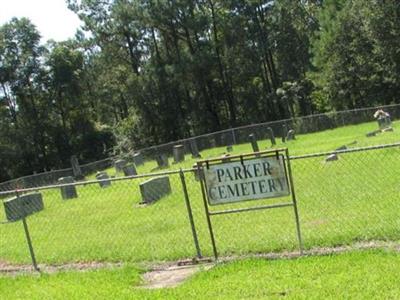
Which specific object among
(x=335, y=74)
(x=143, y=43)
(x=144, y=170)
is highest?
(x=143, y=43)

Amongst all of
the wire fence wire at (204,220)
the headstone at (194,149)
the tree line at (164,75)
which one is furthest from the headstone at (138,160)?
the wire fence wire at (204,220)

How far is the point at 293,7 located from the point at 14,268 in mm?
49029

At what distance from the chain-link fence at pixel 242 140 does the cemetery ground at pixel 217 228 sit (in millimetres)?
14842

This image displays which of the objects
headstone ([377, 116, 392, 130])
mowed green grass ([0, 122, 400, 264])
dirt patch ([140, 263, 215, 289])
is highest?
dirt patch ([140, 263, 215, 289])

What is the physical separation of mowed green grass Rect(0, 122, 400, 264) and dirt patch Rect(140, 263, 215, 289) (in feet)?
2.27

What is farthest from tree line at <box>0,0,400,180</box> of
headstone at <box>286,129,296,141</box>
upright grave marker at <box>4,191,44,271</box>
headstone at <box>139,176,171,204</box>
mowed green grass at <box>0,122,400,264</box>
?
mowed green grass at <box>0,122,400,264</box>

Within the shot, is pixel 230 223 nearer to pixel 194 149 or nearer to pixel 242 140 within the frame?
pixel 194 149

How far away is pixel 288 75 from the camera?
58.7 m

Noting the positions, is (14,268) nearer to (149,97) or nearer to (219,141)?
(219,141)

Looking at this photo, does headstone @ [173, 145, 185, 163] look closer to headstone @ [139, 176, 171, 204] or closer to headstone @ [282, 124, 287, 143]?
headstone @ [282, 124, 287, 143]

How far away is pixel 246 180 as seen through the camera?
28.8 feet

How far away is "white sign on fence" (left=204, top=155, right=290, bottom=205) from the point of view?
863 cm

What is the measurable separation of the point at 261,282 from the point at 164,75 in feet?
154

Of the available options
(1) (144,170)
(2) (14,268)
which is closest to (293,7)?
(1) (144,170)
